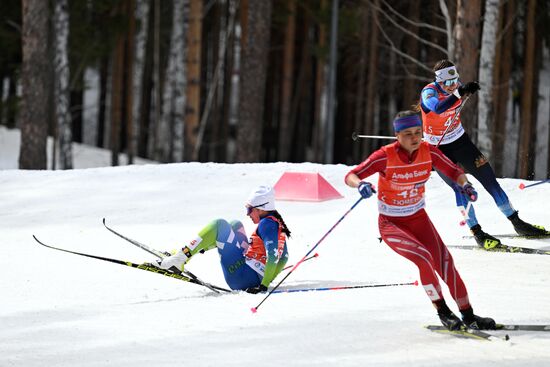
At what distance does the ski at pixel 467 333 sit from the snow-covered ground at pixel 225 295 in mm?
45

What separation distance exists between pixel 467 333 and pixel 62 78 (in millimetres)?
16198

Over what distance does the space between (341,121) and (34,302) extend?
103ft

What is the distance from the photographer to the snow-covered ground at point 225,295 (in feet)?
18.5

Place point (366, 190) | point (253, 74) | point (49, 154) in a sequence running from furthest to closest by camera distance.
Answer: point (49, 154), point (253, 74), point (366, 190)

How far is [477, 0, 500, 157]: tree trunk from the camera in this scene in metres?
14.2

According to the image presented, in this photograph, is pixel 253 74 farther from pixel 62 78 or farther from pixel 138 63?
pixel 138 63

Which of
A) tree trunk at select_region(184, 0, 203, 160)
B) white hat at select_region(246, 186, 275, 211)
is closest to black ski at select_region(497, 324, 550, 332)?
white hat at select_region(246, 186, 275, 211)

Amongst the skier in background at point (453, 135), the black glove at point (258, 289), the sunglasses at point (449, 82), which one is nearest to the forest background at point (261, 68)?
the skier in background at point (453, 135)

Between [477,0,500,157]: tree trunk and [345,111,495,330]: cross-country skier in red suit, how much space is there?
8.19m

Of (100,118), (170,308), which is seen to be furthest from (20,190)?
(100,118)

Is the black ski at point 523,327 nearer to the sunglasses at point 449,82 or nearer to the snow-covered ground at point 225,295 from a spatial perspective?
the snow-covered ground at point 225,295

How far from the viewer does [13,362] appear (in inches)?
218

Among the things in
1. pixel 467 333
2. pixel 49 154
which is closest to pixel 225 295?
pixel 467 333

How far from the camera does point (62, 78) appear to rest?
68.3 ft
